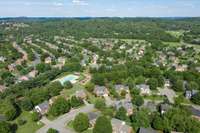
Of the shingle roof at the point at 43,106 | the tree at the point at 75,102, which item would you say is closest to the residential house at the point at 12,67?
the shingle roof at the point at 43,106

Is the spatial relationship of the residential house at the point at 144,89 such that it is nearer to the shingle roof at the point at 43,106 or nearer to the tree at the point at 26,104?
the shingle roof at the point at 43,106

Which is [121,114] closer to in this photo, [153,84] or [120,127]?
[120,127]

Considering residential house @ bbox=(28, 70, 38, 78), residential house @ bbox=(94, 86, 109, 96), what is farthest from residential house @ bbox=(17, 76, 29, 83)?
residential house @ bbox=(94, 86, 109, 96)

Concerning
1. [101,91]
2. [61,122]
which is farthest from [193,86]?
[61,122]

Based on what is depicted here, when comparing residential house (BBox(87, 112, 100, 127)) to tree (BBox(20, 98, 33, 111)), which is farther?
tree (BBox(20, 98, 33, 111))

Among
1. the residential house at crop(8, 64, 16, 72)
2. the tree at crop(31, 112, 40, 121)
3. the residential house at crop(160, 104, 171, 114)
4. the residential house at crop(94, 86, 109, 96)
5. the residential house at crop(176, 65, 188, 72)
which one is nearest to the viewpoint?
the tree at crop(31, 112, 40, 121)

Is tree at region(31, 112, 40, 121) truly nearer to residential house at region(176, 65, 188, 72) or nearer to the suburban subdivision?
the suburban subdivision

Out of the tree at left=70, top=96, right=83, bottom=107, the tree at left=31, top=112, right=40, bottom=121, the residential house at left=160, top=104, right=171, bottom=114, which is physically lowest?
the tree at left=31, top=112, right=40, bottom=121

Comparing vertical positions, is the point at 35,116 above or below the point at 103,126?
below

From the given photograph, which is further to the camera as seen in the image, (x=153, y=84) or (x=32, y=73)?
(x=32, y=73)

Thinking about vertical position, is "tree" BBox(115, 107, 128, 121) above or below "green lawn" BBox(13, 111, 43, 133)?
above

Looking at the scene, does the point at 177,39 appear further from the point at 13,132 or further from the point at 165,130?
the point at 13,132
